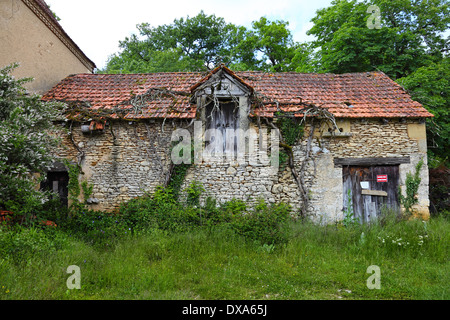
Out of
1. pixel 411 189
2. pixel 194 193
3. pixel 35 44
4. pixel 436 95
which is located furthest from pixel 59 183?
pixel 436 95

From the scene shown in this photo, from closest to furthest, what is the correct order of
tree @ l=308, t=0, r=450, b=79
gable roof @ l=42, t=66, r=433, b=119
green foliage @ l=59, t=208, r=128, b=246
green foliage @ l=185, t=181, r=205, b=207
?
green foliage @ l=59, t=208, r=128, b=246
green foliage @ l=185, t=181, r=205, b=207
gable roof @ l=42, t=66, r=433, b=119
tree @ l=308, t=0, r=450, b=79

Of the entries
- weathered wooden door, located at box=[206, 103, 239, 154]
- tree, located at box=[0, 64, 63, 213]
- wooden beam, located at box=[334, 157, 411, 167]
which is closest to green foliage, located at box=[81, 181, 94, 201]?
tree, located at box=[0, 64, 63, 213]

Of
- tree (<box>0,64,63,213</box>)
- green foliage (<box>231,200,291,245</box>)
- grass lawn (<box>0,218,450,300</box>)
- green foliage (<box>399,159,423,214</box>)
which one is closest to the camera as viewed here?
grass lawn (<box>0,218,450,300</box>)

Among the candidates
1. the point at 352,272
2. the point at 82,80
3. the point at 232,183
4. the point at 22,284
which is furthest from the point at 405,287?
the point at 82,80

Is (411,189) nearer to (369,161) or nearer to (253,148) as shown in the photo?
(369,161)

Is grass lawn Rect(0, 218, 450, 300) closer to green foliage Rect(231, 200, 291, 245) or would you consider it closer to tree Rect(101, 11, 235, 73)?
green foliage Rect(231, 200, 291, 245)

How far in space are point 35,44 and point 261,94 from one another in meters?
7.75

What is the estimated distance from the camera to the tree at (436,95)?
897cm

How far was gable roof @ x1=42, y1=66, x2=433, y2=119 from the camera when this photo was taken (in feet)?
25.2

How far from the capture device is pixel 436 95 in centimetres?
940

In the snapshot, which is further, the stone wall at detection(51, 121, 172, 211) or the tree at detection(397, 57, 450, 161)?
the tree at detection(397, 57, 450, 161)

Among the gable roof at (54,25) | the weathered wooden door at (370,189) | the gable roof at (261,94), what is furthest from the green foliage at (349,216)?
the gable roof at (54,25)

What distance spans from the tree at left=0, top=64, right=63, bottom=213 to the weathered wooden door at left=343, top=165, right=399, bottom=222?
319 inches
